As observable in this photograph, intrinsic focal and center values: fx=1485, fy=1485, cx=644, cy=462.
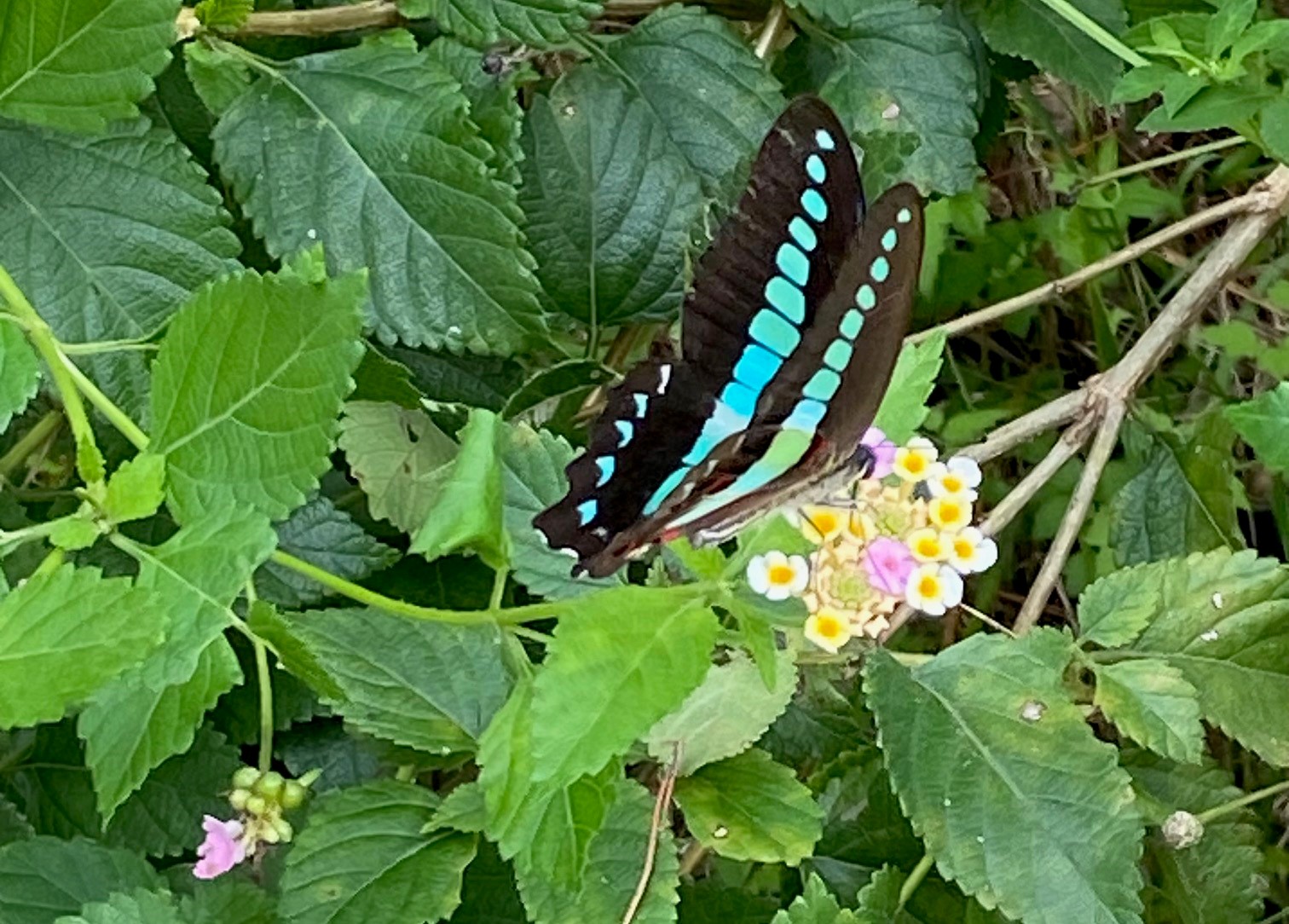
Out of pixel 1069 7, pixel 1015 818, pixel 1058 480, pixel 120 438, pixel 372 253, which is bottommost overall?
pixel 1058 480

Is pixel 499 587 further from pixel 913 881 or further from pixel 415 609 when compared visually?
pixel 913 881

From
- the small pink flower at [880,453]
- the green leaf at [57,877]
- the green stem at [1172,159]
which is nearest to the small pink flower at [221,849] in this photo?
the green leaf at [57,877]

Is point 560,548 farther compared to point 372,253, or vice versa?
point 372,253

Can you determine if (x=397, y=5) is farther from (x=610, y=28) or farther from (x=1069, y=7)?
(x=1069, y=7)

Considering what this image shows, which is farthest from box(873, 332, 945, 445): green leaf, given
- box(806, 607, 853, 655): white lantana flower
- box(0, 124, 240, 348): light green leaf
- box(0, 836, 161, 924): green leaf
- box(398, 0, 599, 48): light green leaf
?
box(0, 836, 161, 924): green leaf

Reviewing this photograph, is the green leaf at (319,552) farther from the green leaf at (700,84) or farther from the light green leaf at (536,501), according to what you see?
the green leaf at (700,84)

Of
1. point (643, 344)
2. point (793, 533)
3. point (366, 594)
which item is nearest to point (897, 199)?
point (793, 533)

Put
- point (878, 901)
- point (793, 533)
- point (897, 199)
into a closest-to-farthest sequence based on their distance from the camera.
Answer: point (897, 199), point (793, 533), point (878, 901)

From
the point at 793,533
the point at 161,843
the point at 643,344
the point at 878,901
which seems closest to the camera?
the point at 793,533
